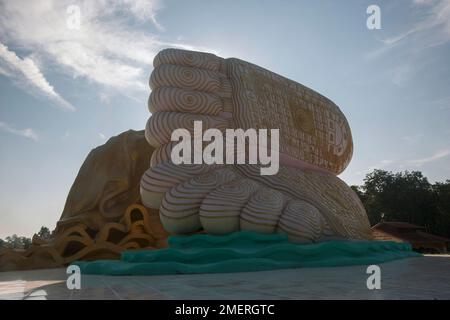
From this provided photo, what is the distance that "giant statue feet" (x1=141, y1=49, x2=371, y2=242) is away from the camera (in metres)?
7.31

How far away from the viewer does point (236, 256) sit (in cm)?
616

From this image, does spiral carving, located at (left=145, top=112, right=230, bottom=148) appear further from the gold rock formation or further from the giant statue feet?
the gold rock formation

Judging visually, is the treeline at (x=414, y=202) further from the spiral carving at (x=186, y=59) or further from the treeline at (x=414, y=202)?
the spiral carving at (x=186, y=59)

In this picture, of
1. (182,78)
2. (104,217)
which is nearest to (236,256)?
(182,78)

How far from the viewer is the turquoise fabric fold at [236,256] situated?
18.9 feet

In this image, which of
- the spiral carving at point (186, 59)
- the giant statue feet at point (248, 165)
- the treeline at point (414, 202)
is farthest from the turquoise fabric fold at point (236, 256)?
the treeline at point (414, 202)


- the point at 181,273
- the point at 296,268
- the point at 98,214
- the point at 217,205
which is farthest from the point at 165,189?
the point at 98,214

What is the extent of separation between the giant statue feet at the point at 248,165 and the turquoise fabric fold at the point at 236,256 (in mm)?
366

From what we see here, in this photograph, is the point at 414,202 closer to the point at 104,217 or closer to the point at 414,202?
the point at 414,202

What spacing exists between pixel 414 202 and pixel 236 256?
84.1 ft

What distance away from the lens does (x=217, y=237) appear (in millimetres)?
7043

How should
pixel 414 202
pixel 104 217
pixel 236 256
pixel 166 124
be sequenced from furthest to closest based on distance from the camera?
1. pixel 414 202
2. pixel 104 217
3. pixel 166 124
4. pixel 236 256
